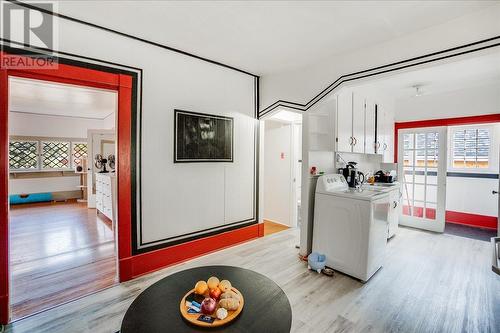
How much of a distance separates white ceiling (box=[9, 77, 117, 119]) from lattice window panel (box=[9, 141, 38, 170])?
0.92 metres

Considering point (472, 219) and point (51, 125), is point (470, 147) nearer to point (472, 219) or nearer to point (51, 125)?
point (472, 219)

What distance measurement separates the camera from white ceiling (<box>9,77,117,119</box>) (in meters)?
4.04

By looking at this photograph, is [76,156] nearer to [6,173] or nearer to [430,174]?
[6,173]

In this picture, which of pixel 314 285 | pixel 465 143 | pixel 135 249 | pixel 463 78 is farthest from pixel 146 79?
pixel 465 143

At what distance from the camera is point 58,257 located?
3.10 meters

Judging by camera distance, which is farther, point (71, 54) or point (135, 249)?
point (135, 249)

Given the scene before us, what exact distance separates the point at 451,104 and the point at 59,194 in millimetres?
9882

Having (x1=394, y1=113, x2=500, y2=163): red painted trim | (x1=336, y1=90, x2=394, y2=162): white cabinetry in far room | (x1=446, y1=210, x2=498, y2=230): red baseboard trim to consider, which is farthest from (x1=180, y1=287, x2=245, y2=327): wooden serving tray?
(x1=446, y1=210, x2=498, y2=230): red baseboard trim

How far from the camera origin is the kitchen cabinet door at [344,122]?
3.09 meters

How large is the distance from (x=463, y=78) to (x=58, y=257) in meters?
6.35

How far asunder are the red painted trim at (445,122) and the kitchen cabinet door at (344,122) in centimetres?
218

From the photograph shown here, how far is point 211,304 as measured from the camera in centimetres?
128

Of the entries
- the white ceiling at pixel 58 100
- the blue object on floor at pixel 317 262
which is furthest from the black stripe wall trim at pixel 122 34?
the blue object on floor at pixel 317 262

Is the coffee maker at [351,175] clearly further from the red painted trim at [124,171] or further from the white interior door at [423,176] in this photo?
the red painted trim at [124,171]
